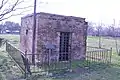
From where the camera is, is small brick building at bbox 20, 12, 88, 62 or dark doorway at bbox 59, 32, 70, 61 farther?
dark doorway at bbox 59, 32, 70, 61

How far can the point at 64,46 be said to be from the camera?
13688mm

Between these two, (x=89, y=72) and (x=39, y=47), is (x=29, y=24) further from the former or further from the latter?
(x=89, y=72)

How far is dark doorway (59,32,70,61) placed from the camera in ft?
44.4

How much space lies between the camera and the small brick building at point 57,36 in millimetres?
12531

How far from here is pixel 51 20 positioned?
12.9 metres

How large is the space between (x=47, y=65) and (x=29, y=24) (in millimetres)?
3701

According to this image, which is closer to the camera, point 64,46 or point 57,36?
→ point 57,36

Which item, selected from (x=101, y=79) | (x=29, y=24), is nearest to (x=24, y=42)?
(x=29, y=24)

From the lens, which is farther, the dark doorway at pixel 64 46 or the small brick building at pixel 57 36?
the dark doorway at pixel 64 46

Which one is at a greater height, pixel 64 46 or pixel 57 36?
pixel 57 36

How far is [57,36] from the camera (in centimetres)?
1323

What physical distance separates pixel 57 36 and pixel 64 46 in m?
0.97

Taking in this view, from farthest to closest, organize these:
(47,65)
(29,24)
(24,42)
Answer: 1. (24,42)
2. (29,24)
3. (47,65)

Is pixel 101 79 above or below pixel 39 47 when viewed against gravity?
below
